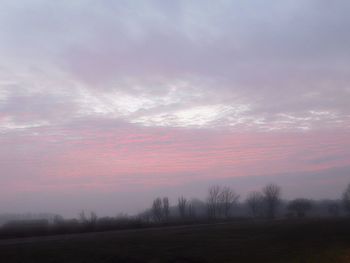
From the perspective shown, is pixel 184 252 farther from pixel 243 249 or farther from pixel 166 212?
pixel 166 212

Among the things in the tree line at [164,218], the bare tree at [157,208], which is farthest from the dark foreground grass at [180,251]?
the bare tree at [157,208]

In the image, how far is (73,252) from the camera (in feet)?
107

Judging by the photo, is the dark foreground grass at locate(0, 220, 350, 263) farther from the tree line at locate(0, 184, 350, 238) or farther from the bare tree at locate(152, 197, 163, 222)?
the bare tree at locate(152, 197, 163, 222)

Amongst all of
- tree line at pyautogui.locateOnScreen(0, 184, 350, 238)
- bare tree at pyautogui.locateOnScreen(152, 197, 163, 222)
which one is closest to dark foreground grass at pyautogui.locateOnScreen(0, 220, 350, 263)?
tree line at pyautogui.locateOnScreen(0, 184, 350, 238)

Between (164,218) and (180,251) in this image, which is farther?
(164,218)

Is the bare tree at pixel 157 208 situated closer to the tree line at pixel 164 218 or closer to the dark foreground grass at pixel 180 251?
the tree line at pixel 164 218

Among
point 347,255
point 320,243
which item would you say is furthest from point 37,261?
point 320,243

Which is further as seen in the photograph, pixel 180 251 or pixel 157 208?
pixel 157 208

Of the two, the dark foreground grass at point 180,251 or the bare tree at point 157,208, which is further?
the bare tree at point 157,208

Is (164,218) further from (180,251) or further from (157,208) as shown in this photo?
(180,251)

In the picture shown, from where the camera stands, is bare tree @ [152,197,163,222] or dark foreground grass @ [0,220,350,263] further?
bare tree @ [152,197,163,222]

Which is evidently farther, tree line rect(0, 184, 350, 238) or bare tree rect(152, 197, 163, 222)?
bare tree rect(152, 197, 163, 222)

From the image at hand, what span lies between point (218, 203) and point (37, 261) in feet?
403

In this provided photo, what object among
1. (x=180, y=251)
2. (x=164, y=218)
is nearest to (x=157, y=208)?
(x=164, y=218)
